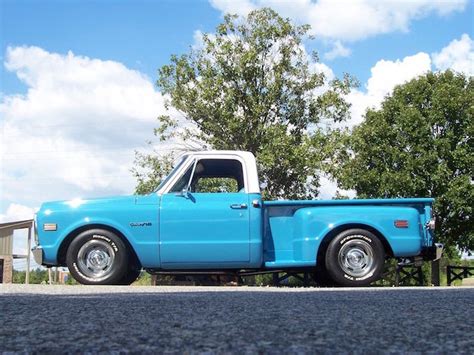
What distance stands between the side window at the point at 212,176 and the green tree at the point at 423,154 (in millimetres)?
15326

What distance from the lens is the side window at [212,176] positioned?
909 centimetres

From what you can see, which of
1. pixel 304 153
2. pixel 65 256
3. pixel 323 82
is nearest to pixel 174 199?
pixel 65 256

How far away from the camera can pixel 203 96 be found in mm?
25625

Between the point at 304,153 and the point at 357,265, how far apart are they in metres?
15.4

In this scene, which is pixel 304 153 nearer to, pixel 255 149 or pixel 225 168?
pixel 255 149

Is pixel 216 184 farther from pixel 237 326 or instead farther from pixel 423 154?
pixel 423 154

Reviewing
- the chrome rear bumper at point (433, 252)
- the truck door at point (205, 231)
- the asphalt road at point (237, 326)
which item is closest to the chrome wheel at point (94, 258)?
the truck door at point (205, 231)

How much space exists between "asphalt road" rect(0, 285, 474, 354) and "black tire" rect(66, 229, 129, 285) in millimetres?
3397

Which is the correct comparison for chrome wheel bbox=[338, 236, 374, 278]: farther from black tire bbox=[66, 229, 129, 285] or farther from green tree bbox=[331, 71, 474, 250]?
green tree bbox=[331, 71, 474, 250]

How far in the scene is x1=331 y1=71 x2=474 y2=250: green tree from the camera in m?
23.8

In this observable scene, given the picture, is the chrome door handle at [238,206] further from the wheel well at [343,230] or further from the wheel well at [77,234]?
the wheel well at [77,234]

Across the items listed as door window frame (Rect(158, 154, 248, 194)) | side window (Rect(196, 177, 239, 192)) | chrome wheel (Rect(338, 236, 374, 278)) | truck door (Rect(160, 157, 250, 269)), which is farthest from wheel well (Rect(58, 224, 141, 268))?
chrome wheel (Rect(338, 236, 374, 278))

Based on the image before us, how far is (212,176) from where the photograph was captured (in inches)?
379

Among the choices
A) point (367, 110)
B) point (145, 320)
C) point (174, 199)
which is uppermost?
point (367, 110)
